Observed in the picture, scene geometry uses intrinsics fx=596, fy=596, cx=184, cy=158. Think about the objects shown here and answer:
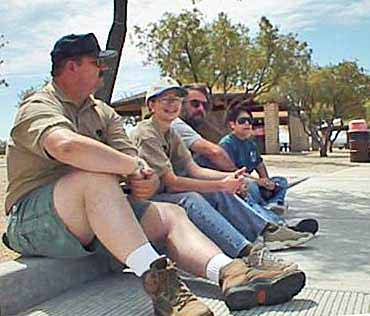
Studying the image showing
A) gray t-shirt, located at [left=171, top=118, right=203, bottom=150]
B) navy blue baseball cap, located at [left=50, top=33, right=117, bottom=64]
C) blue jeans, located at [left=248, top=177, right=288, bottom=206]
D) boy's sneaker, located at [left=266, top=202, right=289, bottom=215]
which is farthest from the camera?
boy's sneaker, located at [left=266, top=202, right=289, bottom=215]

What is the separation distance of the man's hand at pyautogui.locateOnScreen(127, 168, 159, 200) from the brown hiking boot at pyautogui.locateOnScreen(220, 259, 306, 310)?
0.52 m

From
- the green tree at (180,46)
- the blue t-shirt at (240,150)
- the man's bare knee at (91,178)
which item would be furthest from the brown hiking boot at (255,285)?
the green tree at (180,46)

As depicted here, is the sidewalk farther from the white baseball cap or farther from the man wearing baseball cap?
the white baseball cap

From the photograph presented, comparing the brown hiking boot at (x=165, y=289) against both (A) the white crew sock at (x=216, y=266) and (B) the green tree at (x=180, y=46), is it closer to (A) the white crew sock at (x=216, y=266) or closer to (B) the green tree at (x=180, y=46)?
(A) the white crew sock at (x=216, y=266)

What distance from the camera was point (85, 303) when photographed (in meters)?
Result: 2.69

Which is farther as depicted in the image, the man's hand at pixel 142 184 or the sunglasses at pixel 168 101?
the sunglasses at pixel 168 101

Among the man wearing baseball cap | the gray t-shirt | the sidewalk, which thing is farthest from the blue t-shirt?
the man wearing baseball cap

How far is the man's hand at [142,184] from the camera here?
2.76 metres

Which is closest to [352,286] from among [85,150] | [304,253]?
[304,253]

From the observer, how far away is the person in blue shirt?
457 cm

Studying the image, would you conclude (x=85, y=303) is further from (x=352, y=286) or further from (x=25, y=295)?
(x=352, y=286)

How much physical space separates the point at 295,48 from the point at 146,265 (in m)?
19.5

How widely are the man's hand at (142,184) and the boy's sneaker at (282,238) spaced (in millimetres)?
1127

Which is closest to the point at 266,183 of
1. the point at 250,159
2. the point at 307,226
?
the point at 250,159
